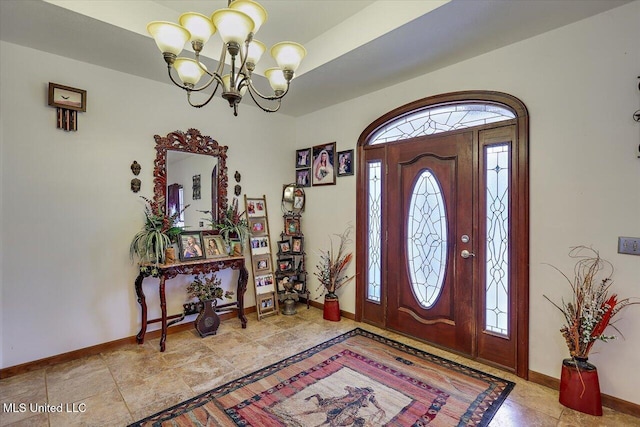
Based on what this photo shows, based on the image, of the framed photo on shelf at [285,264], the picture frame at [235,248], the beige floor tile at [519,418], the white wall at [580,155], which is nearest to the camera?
the beige floor tile at [519,418]

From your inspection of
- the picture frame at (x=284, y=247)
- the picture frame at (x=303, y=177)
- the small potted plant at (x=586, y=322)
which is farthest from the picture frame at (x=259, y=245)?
the small potted plant at (x=586, y=322)

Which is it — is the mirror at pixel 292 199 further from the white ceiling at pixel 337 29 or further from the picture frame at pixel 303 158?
the white ceiling at pixel 337 29

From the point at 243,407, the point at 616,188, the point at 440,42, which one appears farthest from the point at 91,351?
the point at 616,188

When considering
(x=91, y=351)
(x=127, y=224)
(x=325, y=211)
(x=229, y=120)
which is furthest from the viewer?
(x=325, y=211)

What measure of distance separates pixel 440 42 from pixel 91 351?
431 cm

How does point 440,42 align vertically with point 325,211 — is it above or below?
above

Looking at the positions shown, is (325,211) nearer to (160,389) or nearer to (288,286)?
(288,286)

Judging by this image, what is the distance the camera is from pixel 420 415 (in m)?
2.05

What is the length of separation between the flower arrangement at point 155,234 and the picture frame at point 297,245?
1.57 m

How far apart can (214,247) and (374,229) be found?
1.91m

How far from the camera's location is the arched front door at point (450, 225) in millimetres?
2584

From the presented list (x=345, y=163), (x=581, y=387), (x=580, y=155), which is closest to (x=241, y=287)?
(x=345, y=163)

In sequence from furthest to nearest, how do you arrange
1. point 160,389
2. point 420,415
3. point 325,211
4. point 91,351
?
point 325,211 < point 91,351 < point 160,389 < point 420,415

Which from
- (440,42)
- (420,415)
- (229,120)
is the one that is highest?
(440,42)
